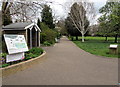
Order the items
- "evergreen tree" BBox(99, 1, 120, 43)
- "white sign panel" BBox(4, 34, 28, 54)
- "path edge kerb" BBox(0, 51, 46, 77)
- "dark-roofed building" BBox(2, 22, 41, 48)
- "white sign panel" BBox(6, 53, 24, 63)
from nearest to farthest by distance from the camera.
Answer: "path edge kerb" BBox(0, 51, 46, 77), "white sign panel" BBox(6, 53, 24, 63), "white sign panel" BBox(4, 34, 28, 54), "dark-roofed building" BBox(2, 22, 41, 48), "evergreen tree" BBox(99, 1, 120, 43)

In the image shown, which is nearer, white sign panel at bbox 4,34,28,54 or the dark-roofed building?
white sign panel at bbox 4,34,28,54

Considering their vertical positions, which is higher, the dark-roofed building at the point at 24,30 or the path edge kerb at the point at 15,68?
the dark-roofed building at the point at 24,30

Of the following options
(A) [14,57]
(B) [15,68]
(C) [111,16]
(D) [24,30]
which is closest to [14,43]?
(A) [14,57]

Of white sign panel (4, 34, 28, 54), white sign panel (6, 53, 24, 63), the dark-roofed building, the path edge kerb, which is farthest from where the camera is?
the dark-roofed building

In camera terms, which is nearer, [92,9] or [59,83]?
[59,83]

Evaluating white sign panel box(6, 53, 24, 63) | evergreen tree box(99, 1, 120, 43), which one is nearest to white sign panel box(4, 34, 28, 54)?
white sign panel box(6, 53, 24, 63)

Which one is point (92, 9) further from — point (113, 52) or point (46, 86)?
point (46, 86)

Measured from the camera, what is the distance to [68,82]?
3922mm

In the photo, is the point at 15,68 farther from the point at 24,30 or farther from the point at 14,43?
the point at 24,30

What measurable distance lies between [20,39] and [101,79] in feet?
16.1

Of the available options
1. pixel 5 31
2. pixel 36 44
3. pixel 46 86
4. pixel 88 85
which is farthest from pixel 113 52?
pixel 5 31

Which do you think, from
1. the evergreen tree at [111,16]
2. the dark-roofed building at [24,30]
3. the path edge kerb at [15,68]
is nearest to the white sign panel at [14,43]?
the path edge kerb at [15,68]

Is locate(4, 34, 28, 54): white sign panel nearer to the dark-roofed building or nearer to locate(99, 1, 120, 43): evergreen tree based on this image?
the dark-roofed building

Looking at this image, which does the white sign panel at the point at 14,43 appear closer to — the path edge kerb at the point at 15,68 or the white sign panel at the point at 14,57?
the white sign panel at the point at 14,57
